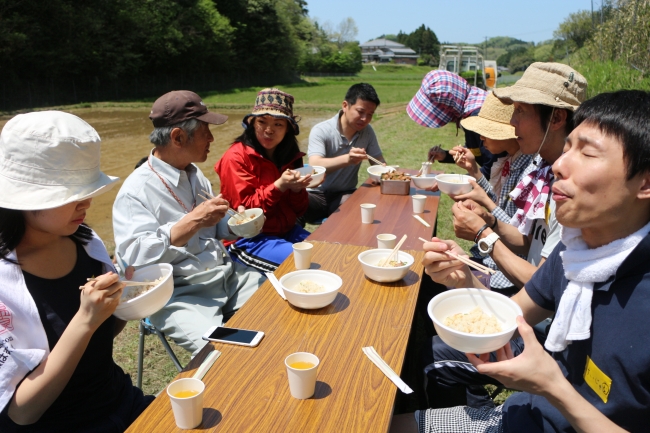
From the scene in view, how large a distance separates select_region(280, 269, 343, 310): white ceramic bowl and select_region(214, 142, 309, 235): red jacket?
48.3 inches

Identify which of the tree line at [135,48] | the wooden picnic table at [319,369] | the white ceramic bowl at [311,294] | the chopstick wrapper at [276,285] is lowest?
the wooden picnic table at [319,369]

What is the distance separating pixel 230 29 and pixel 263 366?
47.7m

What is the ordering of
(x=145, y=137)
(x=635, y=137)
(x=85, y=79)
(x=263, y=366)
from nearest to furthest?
(x=635, y=137) → (x=263, y=366) → (x=145, y=137) → (x=85, y=79)

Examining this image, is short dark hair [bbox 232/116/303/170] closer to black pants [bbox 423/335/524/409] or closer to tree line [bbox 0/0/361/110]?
black pants [bbox 423/335/524/409]

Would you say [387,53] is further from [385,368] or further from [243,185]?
[385,368]

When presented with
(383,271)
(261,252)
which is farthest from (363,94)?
(383,271)

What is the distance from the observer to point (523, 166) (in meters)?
3.20

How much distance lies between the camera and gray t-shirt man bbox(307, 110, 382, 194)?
491 centimetres

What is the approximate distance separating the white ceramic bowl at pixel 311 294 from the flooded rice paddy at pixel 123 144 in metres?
3.80

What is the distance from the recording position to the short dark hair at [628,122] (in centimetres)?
133

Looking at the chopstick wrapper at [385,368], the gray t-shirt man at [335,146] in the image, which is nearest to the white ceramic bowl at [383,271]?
the chopstick wrapper at [385,368]

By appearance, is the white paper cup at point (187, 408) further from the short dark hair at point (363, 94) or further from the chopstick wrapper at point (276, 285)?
the short dark hair at point (363, 94)

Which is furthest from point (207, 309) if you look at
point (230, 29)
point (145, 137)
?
point (230, 29)

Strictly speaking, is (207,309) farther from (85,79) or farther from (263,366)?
(85,79)
